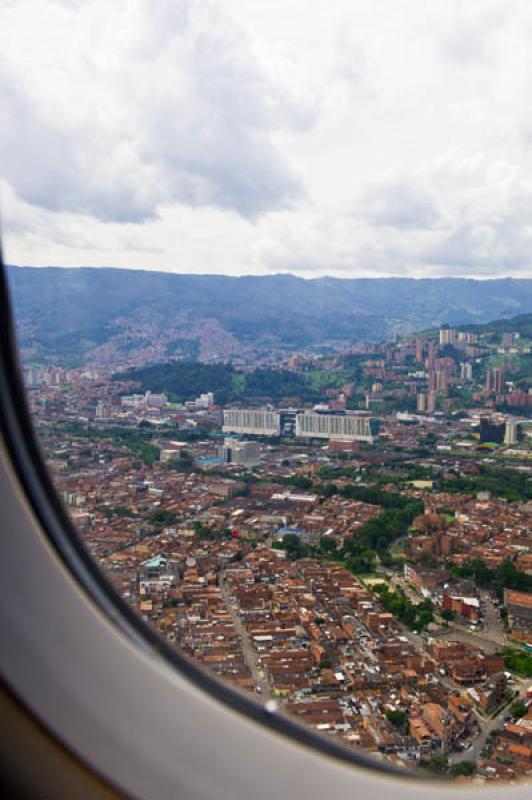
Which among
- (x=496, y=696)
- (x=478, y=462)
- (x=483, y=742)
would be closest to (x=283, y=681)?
(x=483, y=742)

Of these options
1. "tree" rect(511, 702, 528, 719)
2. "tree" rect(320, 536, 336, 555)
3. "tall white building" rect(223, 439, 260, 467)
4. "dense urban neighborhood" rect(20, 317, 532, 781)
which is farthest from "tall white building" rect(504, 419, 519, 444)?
"tree" rect(511, 702, 528, 719)

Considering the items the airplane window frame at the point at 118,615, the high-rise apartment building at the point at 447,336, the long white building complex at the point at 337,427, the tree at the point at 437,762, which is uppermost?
the airplane window frame at the point at 118,615

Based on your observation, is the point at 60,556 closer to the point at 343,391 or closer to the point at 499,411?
the point at 499,411

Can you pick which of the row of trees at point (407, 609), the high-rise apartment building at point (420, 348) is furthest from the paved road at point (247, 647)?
the high-rise apartment building at point (420, 348)

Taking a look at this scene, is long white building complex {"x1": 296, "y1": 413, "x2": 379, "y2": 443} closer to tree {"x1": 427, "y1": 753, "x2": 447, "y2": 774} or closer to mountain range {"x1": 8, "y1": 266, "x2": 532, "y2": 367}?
mountain range {"x1": 8, "y1": 266, "x2": 532, "y2": 367}

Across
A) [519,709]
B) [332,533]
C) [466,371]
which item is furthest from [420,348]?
[519,709]

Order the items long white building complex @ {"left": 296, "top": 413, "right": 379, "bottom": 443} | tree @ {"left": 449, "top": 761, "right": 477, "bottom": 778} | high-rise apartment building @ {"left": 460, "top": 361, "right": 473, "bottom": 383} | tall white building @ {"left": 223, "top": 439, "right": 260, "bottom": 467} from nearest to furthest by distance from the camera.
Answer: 1. tree @ {"left": 449, "top": 761, "right": 477, "bottom": 778}
2. tall white building @ {"left": 223, "top": 439, "right": 260, "bottom": 467}
3. long white building complex @ {"left": 296, "top": 413, "right": 379, "bottom": 443}
4. high-rise apartment building @ {"left": 460, "top": 361, "right": 473, "bottom": 383}

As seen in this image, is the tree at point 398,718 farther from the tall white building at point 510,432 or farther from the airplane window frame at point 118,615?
the tall white building at point 510,432
